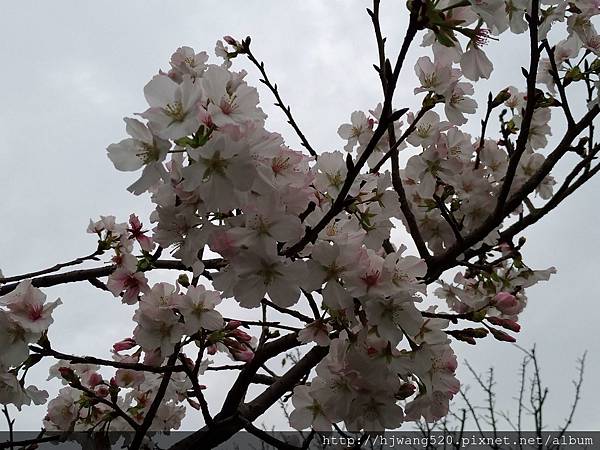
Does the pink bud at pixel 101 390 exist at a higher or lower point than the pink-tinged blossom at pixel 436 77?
lower

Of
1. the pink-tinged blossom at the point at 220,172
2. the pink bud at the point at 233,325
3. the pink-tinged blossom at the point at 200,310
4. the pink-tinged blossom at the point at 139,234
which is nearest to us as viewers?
the pink-tinged blossom at the point at 220,172

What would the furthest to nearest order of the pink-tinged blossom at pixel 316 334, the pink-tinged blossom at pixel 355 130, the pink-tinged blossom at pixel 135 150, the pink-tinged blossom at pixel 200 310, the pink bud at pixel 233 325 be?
the pink-tinged blossom at pixel 355 130 → the pink bud at pixel 233 325 → the pink-tinged blossom at pixel 200 310 → the pink-tinged blossom at pixel 316 334 → the pink-tinged blossom at pixel 135 150

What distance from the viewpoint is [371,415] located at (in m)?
1.42

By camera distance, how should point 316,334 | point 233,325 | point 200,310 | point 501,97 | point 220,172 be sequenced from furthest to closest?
point 501,97 → point 233,325 → point 200,310 → point 316,334 → point 220,172

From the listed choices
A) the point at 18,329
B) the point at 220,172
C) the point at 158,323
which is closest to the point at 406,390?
the point at 158,323

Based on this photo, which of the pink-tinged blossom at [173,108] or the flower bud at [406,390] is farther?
the flower bud at [406,390]

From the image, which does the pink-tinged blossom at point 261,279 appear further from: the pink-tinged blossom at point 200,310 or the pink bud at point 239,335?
the pink bud at point 239,335

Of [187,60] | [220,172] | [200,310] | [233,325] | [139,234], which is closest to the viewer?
[220,172]

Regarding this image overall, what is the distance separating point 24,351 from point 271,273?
2.27 ft

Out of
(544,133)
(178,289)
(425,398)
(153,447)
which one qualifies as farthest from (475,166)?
(153,447)

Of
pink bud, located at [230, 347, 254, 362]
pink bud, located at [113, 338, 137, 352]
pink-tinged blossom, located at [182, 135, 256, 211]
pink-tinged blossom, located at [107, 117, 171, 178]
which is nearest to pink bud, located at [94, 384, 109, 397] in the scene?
pink bud, located at [113, 338, 137, 352]

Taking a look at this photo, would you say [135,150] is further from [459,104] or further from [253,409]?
[459,104]

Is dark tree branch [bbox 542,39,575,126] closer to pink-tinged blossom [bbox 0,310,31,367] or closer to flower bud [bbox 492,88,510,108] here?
flower bud [bbox 492,88,510,108]

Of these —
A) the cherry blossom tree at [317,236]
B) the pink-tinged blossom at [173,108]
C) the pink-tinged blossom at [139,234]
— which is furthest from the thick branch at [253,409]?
the pink-tinged blossom at [173,108]
